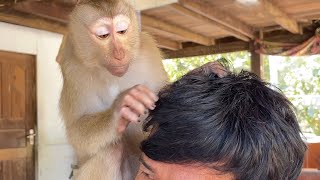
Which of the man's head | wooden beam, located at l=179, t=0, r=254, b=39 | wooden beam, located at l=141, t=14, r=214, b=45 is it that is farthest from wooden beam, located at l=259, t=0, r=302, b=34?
the man's head

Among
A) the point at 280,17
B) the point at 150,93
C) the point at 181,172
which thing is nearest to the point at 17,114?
the point at 280,17

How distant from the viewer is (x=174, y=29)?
5.79 m

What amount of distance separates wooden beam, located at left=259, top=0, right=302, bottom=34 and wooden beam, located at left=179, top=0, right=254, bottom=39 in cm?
54

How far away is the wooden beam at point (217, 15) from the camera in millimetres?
4403

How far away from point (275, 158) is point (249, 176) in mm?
66

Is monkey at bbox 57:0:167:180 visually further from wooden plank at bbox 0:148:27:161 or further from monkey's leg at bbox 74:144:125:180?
wooden plank at bbox 0:148:27:161

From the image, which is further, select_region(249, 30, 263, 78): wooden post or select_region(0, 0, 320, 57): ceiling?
A: select_region(249, 30, 263, 78): wooden post

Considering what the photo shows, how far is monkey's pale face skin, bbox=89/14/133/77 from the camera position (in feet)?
6.00

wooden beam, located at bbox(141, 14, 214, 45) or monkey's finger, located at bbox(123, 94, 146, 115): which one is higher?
wooden beam, located at bbox(141, 14, 214, 45)

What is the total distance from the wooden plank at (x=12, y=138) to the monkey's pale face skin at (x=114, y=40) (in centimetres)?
352

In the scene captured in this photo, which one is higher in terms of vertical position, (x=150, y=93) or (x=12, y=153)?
(x=150, y=93)

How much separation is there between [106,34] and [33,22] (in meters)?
3.50

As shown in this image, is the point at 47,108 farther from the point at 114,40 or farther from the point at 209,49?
the point at 114,40

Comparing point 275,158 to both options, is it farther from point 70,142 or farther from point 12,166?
point 12,166
